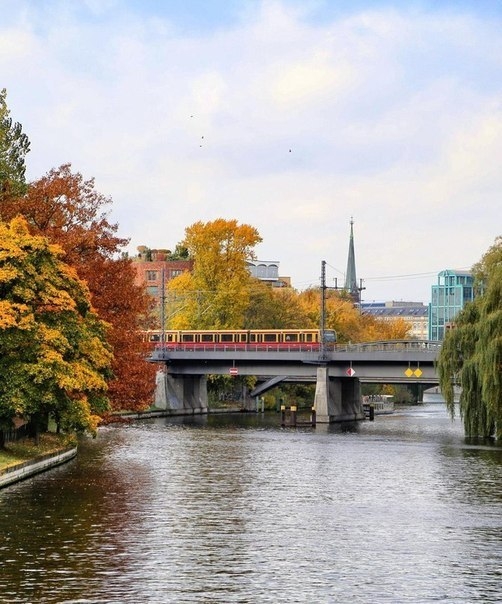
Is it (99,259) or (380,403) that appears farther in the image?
(380,403)

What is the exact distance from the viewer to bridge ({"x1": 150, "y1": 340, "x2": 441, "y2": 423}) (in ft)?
369

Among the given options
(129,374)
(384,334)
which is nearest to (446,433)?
(129,374)

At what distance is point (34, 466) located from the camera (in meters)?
60.9

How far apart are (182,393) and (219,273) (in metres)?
14.3

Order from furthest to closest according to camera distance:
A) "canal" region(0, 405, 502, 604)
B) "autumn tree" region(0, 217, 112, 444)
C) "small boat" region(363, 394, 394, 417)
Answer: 1. "small boat" region(363, 394, 394, 417)
2. "autumn tree" region(0, 217, 112, 444)
3. "canal" region(0, 405, 502, 604)

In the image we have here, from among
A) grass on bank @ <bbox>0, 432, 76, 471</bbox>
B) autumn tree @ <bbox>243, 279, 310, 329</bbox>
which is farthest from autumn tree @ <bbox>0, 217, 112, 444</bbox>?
autumn tree @ <bbox>243, 279, 310, 329</bbox>

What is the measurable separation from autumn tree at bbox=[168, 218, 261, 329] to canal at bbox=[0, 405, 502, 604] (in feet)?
203

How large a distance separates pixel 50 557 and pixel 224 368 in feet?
300

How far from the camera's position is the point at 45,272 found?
58969mm

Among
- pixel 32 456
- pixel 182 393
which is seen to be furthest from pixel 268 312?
pixel 32 456

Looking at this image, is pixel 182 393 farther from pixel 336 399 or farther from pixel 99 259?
pixel 99 259

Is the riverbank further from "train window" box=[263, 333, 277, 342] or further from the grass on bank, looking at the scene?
"train window" box=[263, 333, 277, 342]

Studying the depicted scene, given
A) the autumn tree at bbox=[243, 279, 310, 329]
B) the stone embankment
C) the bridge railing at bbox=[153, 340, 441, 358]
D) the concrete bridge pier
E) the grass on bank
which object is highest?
the autumn tree at bbox=[243, 279, 310, 329]

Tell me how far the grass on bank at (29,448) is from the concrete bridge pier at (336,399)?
47434 millimetres
